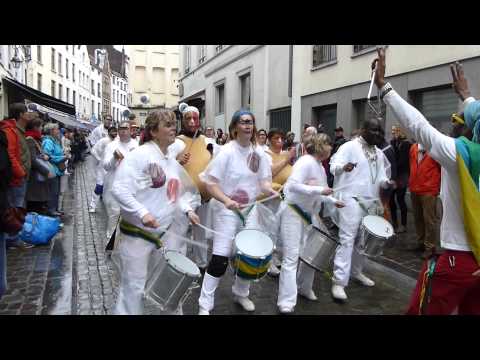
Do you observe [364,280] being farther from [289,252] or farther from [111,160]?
[111,160]

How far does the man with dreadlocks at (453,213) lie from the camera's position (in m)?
2.48

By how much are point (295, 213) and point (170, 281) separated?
1641 mm

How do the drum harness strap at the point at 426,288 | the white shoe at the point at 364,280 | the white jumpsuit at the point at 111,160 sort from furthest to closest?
→ 1. the white jumpsuit at the point at 111,160
2. the white shoe at the point at 364,280
3. the drum harness strap at the point at 426,288

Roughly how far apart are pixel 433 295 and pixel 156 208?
6.75 feet

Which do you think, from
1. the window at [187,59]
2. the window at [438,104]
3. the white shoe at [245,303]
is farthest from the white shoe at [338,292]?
the window at [187,59]

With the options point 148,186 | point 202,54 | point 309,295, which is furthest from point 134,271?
point 202,54

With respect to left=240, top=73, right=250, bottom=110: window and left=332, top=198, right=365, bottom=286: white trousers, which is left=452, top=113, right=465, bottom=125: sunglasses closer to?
left=332, top=198, right=365, bottom=286: white trousers

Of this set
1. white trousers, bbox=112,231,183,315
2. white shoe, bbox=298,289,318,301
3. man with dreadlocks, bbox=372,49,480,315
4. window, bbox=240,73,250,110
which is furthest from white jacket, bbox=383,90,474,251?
window, bbox=240,73,250,110

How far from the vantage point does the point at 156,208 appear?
11.6 ft

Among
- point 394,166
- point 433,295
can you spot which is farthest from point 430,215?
point 433,295

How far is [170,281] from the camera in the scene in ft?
10.9

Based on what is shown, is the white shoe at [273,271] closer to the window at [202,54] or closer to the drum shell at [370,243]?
the drum shell at [370,243]

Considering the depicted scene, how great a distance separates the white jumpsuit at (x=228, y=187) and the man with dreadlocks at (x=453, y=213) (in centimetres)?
176

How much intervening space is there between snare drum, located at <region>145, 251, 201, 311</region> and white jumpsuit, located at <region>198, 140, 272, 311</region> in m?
0.71
